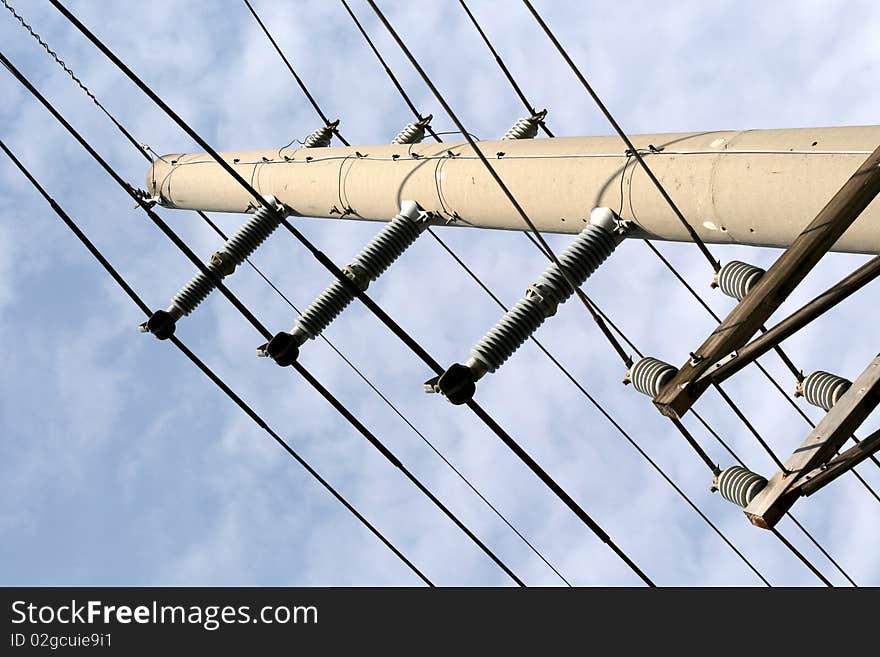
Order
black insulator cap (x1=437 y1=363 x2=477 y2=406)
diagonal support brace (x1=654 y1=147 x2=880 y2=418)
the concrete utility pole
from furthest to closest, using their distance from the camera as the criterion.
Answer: black insulator cap (x1=437 y1=363 x2=477 y2=406) < the concrete utility pole < diagonal support brace (x1=654 y1=147 x2=880 y2=418)

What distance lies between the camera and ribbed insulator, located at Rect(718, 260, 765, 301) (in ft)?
23.5

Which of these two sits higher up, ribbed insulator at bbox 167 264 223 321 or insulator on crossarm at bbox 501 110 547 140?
insulator on crossarm at bbox 501 110 547 140

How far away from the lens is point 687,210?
711 centimetres

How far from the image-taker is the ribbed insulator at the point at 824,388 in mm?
7797

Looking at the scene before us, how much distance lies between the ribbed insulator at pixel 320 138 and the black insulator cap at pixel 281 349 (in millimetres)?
3982

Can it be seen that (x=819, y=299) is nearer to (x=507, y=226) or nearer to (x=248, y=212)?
(x=507, y=226)

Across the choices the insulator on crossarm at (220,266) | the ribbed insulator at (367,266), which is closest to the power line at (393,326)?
the ribbed insulator at (367,266)

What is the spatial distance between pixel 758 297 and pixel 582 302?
5.73 ft

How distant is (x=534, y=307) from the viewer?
7457 millimetres

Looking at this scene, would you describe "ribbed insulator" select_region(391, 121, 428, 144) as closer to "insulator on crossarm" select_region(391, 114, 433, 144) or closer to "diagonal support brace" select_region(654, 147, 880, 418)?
"insulator on crossarm" select_region(391, 114, 433, 144)

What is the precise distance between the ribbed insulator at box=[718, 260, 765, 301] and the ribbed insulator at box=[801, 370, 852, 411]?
49.3 inches

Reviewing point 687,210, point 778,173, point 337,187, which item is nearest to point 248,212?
point 337,187

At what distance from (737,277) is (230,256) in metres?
6.08

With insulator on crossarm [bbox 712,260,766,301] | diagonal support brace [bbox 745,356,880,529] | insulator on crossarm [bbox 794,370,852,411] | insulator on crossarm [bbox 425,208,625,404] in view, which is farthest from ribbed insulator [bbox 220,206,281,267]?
diagonal support brace [bbox 745,356,880,529]
